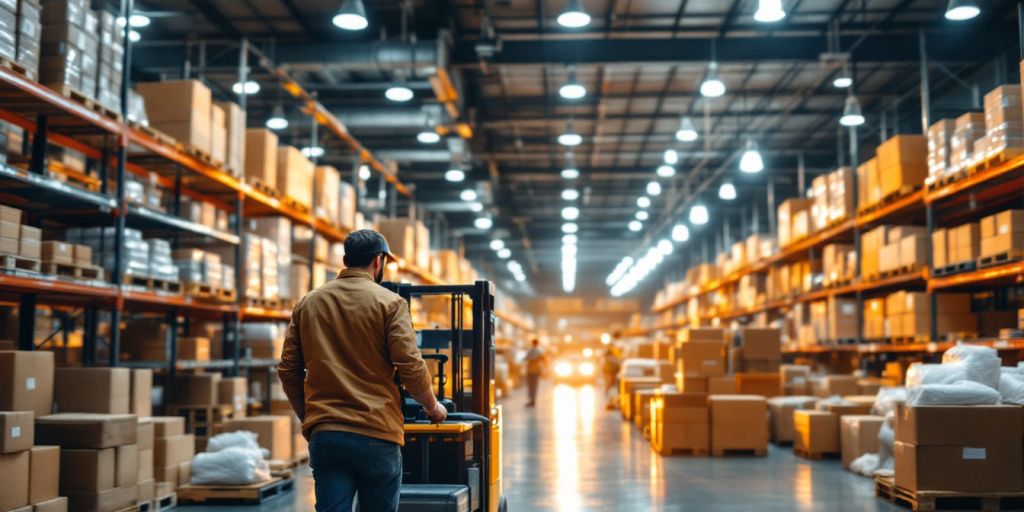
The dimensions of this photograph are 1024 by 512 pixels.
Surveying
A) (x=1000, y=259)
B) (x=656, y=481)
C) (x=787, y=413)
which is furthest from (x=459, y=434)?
(x=787, y=413)

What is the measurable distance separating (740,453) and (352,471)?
29.5 feet

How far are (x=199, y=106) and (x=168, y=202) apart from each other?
73.3 inches

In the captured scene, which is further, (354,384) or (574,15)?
(574,15)

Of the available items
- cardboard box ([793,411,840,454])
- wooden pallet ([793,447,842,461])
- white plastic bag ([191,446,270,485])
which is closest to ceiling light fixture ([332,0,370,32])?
white plastic bag ([191,446,270,485])

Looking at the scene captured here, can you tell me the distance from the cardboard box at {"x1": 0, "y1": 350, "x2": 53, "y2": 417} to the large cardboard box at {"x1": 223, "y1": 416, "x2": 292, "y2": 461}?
2491 millimetres

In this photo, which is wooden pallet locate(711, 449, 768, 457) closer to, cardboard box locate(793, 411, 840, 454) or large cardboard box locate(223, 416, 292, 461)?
cardboard box locate(793, 411, 840, 454)

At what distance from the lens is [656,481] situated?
9.01 meters

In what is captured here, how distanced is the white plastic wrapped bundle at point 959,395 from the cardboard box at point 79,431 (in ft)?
19.6

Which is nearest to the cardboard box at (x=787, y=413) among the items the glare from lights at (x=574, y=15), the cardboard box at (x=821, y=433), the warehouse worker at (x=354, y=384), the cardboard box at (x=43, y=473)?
the cardboard box at (x=821, y=433)

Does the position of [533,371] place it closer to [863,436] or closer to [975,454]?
[863,436]

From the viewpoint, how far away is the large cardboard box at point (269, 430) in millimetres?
9172

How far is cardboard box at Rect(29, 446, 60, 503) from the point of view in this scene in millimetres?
5953

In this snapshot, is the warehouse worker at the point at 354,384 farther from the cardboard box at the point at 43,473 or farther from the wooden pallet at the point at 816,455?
the wooden pallet at the point at 816,455

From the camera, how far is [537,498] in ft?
26.1
